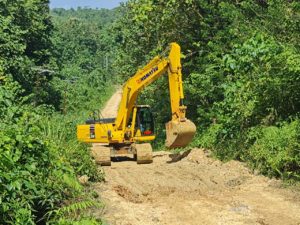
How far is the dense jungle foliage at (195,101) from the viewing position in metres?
6.82

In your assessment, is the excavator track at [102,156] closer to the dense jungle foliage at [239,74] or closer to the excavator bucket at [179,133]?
the excavator bucket at [179,133]

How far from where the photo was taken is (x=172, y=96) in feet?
45.6

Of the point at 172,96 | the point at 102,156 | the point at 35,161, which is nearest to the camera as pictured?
the point at 35,161

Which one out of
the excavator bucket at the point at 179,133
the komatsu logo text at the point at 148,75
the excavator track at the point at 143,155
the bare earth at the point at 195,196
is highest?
the komatsu logo text at the point at 148,75

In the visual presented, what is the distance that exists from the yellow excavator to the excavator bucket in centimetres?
8

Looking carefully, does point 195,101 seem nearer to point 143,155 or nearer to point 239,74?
point 143,155

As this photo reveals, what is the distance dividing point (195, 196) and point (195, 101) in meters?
10.8

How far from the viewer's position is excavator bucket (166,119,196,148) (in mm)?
13242

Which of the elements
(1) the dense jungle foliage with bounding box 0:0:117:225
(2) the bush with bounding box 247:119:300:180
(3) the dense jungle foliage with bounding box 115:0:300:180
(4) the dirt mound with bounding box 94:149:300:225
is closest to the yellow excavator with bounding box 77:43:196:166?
(4) the dirt mound with bounding box 94:149:300:225

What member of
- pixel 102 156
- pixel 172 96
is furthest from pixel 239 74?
pixel 102 156

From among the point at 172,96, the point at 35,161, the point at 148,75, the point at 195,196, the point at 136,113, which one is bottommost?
the point at 195,196

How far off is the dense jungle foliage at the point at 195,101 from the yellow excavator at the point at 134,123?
1045 mm

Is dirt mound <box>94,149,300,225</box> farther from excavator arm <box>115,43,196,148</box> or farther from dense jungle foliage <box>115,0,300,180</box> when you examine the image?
excavator arm <box>115,43,196,148</box>

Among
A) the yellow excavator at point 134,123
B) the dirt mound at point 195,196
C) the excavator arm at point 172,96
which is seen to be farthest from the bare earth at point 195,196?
the yellow excavator at point 134,123
